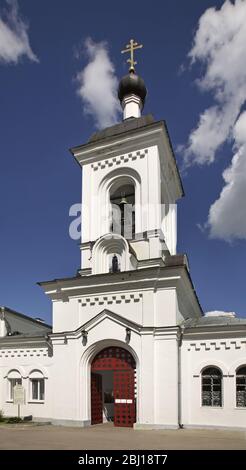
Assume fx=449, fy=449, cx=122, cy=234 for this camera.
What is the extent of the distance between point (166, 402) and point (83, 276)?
498 centimetres

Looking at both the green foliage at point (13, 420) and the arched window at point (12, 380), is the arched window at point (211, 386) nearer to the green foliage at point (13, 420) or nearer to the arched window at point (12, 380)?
the green foliage at point (13, 420)

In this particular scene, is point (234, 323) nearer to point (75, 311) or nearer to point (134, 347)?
point (134, 347)

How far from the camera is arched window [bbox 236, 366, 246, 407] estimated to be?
1355 cm

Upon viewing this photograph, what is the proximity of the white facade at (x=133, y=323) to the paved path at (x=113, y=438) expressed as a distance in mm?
904

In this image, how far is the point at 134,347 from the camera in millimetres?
14430

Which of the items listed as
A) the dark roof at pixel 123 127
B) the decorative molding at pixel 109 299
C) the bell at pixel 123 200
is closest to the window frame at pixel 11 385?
the decorative molding at pixel 109 299

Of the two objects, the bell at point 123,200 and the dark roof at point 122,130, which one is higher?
the dark roof at point 122,130

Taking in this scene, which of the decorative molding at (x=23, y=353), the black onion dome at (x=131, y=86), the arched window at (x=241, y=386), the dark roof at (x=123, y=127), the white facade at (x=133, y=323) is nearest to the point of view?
the arched window at (x=241, y=386)

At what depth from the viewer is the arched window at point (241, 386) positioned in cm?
1355

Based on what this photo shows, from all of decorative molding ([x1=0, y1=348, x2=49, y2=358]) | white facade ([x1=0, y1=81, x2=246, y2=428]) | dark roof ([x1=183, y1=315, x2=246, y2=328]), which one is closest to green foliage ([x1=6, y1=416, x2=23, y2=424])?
white facade ([x1=0, y1=81, x2=246, y2=428])

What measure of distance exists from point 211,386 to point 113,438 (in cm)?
392

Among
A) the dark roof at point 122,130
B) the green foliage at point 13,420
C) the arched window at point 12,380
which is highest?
the dark roof at point 122,130

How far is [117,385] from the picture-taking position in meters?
14.7
